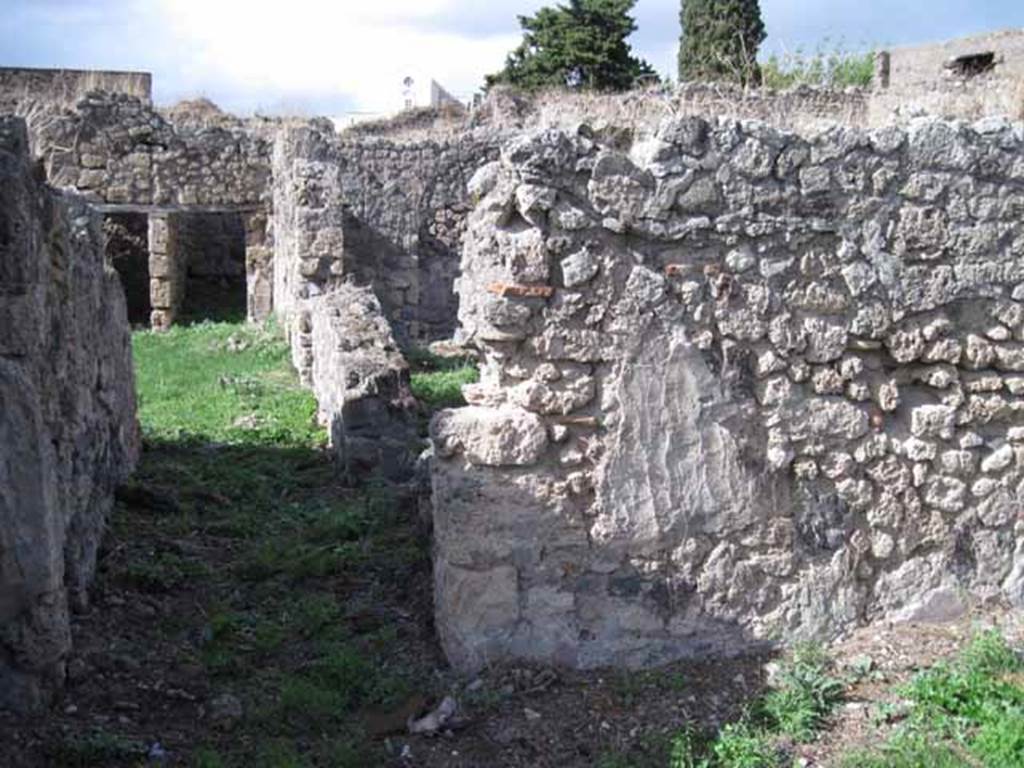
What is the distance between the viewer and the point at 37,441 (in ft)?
14.3

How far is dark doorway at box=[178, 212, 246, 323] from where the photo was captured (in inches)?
725

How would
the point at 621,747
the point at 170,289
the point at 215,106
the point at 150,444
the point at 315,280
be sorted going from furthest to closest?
the point at 215,106
the point at 170,289
the point at 315,280
the point at 150,444
the point at 621,747

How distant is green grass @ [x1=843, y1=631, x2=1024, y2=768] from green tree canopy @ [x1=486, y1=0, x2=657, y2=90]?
25.1 meters

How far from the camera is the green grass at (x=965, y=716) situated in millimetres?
4047

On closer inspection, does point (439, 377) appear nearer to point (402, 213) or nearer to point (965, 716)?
point (402, 213)

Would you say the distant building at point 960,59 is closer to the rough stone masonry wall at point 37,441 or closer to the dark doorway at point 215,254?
the dark doorway at point 215,254

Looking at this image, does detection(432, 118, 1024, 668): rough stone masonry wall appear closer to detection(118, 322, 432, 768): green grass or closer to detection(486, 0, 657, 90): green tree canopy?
detection(118, 322, 432, 768): green grass

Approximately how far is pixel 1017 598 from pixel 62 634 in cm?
395

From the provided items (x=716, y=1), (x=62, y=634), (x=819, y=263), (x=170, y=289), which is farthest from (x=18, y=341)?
(x=716, y=1)

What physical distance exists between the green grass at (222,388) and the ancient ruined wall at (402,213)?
1.00 m

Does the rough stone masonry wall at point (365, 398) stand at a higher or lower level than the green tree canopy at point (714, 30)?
lower

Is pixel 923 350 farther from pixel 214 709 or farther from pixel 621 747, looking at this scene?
pixel 214 709

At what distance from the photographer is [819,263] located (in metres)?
4.76

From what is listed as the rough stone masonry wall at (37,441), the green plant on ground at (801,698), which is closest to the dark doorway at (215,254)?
the rough stone masonry wall at (37,441)
